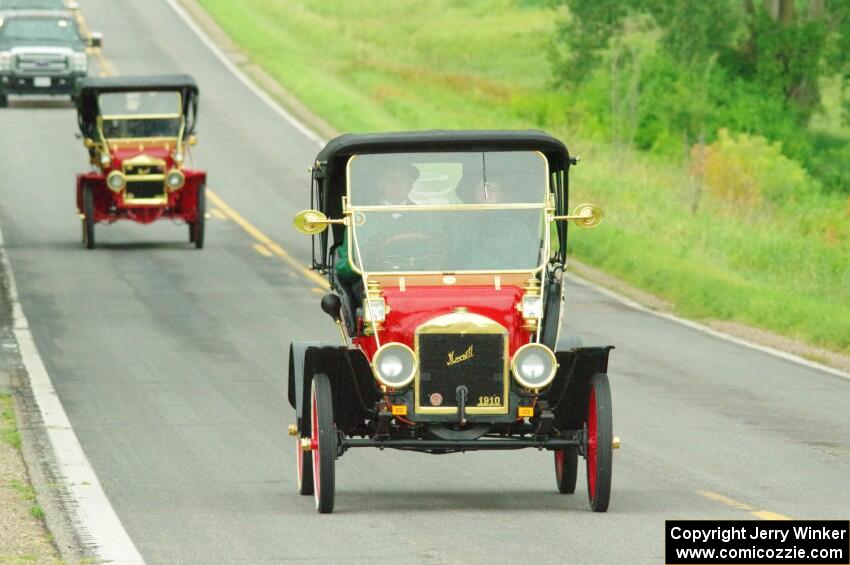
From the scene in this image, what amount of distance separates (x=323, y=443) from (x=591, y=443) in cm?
160

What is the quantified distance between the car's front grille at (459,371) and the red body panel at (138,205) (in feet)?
62.3

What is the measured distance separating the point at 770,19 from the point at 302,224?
50916 mm

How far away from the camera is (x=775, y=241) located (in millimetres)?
33062

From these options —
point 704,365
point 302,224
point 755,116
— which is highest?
point 302,224

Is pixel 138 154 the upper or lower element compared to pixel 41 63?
upper

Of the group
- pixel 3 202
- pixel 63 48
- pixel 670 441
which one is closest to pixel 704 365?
pixel 670 441

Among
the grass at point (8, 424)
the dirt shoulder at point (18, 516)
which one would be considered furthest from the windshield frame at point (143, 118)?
the dirt shoulder at point (18, 516)

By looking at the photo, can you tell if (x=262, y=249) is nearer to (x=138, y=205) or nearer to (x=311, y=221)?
(x=138, y=205)

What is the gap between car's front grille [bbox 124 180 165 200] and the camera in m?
29.6

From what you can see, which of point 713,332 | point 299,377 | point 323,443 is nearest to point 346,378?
point 323,443

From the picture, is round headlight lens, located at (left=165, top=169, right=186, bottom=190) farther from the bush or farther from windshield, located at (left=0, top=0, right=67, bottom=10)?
windshield, located at (left=0, top=0, right=67, bottom=10)

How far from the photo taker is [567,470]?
11672 mm

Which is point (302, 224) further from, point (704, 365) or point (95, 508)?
point (704, 365)

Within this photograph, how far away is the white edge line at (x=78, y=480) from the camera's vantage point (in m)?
9.81
